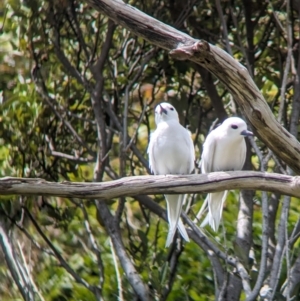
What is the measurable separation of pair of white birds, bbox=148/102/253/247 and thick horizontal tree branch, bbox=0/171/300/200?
1.18 metres

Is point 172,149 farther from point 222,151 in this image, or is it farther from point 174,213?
point 174,213

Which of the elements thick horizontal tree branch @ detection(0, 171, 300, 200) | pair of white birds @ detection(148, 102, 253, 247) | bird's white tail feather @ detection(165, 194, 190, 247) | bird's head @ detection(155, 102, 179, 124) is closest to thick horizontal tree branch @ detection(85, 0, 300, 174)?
thick horizontal tree branch @ detection(0, 171, 300, 200)

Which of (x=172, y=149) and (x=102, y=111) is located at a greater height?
(x=102, y=111)

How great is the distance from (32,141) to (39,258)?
128 centimetres

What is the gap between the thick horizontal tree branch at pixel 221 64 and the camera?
514 centimetres

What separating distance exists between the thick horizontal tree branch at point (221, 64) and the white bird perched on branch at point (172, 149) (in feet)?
4.64

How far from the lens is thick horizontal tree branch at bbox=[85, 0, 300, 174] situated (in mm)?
5137

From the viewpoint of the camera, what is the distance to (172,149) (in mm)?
6809

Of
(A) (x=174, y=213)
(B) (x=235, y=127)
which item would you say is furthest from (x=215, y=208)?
(B) (x=235, y=127)

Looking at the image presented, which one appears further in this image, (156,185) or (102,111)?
(102,111)

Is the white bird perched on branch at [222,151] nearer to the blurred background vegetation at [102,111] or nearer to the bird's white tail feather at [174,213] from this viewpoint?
the bird's white tail feather at [174,213]

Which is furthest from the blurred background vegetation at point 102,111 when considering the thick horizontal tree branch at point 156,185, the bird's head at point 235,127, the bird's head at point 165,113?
the thick horizontal tree branch at point 156,185

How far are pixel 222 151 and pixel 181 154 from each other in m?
0.31

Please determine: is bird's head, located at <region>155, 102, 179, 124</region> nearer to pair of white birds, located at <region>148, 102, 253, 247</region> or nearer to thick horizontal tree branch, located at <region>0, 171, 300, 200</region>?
pair of white birds, located at <region>148, 102, 253, 247</region>
